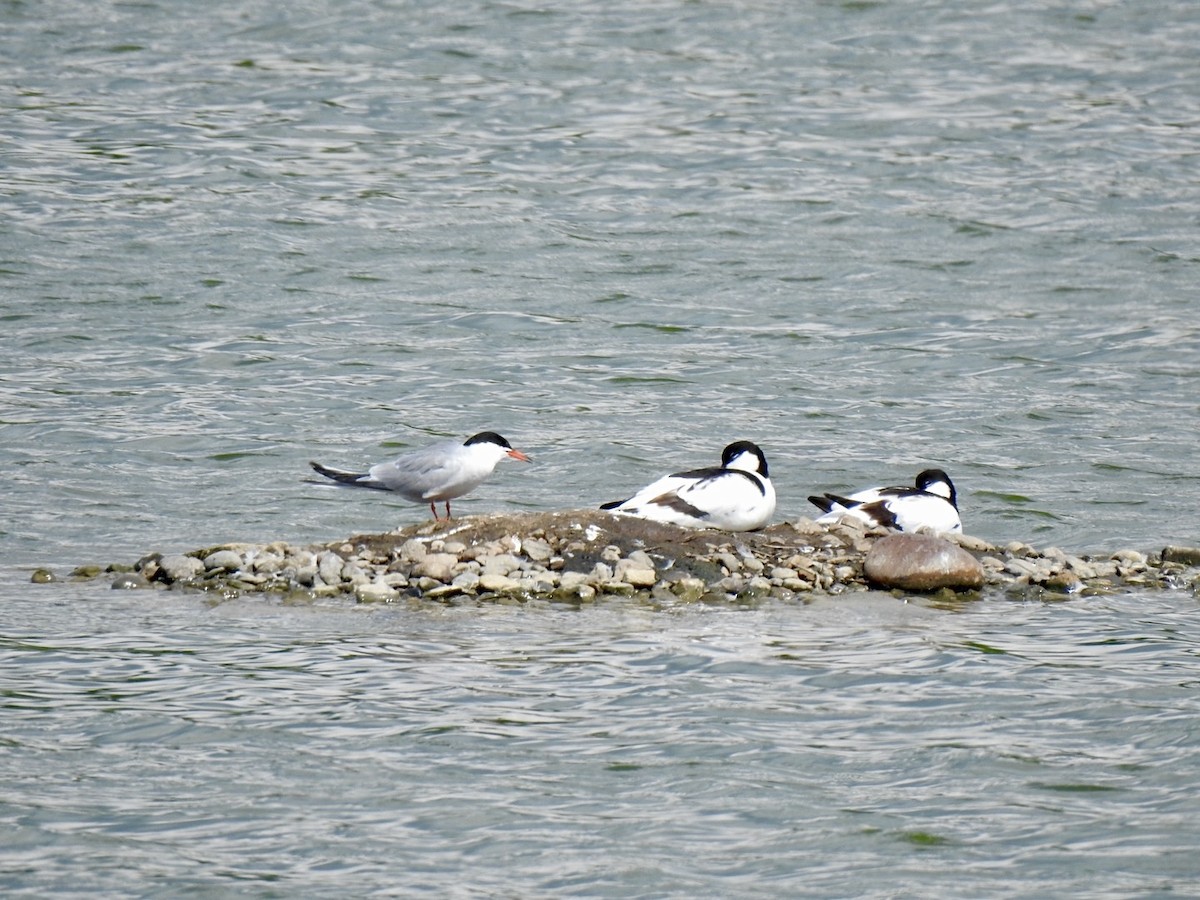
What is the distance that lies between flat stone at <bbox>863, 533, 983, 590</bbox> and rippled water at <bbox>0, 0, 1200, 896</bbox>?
1.22 ft

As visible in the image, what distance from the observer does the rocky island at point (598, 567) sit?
10.2m

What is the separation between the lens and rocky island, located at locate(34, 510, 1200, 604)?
10.2 metres

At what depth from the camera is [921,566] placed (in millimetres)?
10375

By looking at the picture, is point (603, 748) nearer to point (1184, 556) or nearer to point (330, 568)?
point (330, 568)

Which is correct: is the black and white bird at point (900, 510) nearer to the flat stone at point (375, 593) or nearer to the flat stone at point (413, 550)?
the flat stone at point (413, 550)

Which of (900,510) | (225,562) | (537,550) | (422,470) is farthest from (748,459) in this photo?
(225,562)

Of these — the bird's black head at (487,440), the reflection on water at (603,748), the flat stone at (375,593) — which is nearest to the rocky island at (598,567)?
the flat stone at (375,593)

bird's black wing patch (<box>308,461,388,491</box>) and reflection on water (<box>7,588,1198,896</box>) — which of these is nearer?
reflection on water (<box>7,588,1198,896</box>)

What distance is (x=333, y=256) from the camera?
20797 millimetres

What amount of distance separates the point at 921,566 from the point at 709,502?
143cm

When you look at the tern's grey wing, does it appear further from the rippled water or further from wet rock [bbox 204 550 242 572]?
the rippled water

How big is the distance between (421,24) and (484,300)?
9.81 meters

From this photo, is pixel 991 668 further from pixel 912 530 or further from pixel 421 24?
pixel 421 24

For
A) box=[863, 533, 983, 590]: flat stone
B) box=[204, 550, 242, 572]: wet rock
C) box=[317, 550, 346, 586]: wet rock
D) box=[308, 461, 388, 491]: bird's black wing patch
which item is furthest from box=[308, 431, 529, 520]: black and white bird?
box=[863, 533, 983, 590]: flat stone
